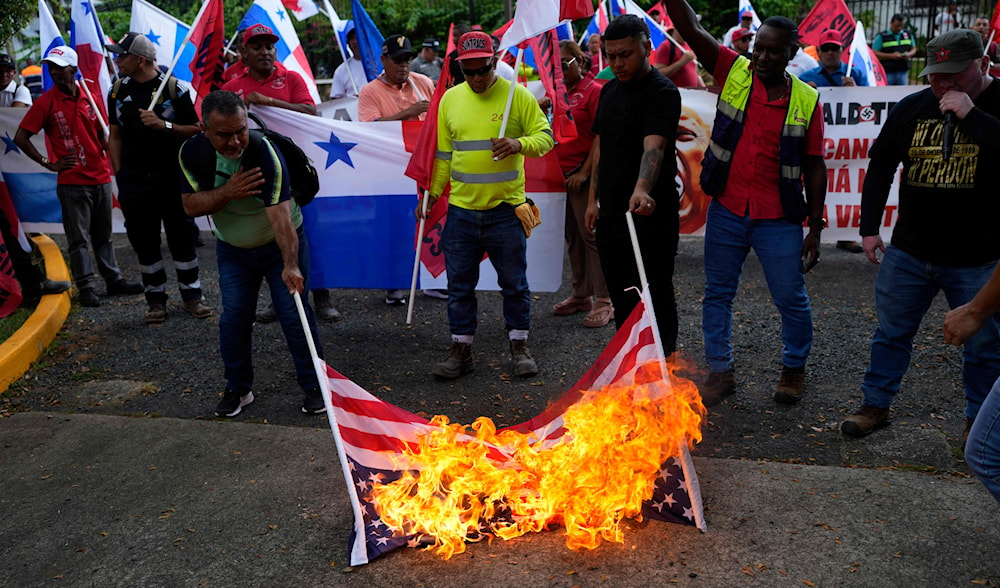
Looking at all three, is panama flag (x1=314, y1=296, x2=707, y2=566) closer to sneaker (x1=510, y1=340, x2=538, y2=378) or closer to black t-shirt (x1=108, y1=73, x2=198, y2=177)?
sneaker (x1=510, y1=340, x2=538, y2=378)

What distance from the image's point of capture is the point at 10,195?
346 inches

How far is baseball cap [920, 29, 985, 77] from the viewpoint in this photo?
3.76 m

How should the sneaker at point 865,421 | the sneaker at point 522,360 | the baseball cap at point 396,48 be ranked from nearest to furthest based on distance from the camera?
1. the sneaker at point 865,421
2. the sneaker at point 522,360
3. the baseball cap at point 396,48

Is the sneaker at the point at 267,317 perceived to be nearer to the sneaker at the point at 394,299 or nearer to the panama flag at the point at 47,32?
the sneaker at the point at 394,299

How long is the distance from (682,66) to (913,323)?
4912 millimetres

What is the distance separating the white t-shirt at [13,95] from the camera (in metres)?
10.0

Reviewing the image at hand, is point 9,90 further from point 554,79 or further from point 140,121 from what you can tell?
point 554,79

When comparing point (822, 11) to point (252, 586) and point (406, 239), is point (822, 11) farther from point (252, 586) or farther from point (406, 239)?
point (252, 586)

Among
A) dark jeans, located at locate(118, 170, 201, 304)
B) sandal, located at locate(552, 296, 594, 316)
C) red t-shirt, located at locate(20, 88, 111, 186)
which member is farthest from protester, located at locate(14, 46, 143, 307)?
sandal, located at locate(552, 296, 594, 316)

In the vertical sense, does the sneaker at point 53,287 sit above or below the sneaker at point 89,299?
above

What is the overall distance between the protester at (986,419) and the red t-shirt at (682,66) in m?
6.17

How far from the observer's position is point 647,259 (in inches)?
193

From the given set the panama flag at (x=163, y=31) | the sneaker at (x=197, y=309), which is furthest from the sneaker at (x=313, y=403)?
the panama flag at (x=163, y=31)

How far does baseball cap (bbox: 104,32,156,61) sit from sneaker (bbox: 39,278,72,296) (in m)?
2.22
